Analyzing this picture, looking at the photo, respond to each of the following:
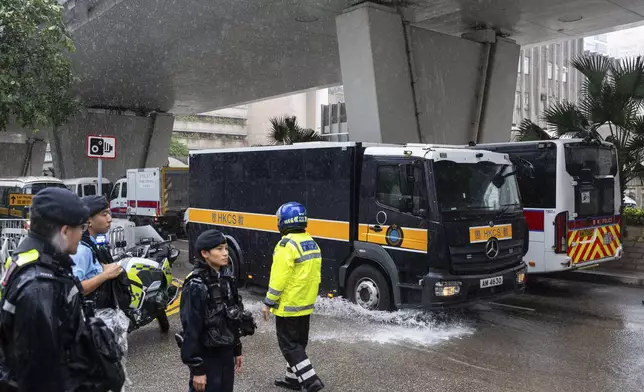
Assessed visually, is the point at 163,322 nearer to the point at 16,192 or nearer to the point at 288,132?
the point at 16,192

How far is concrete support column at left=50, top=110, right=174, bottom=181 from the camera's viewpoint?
91.1 ft

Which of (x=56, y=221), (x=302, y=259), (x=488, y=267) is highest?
(x=56, y=221)

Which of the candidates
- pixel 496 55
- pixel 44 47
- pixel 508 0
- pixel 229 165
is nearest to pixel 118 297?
pixel 229 165

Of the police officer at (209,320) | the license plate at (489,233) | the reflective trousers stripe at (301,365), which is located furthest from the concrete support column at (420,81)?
the police officer at (209,320)

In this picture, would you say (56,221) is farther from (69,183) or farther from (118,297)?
(69,183)

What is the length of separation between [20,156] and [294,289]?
154ft

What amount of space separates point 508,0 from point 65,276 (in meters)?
12.3

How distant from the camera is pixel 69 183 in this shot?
2350 centimetres

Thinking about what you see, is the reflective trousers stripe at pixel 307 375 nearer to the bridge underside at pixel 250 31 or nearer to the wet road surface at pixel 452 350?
the wet road surface at pixel 452 350

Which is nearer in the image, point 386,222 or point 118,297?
point 118,297

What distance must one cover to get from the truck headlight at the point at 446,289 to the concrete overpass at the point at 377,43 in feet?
17.6

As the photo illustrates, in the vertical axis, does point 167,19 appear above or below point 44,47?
above

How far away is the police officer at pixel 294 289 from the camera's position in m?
4.74

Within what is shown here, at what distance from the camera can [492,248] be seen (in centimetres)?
761
